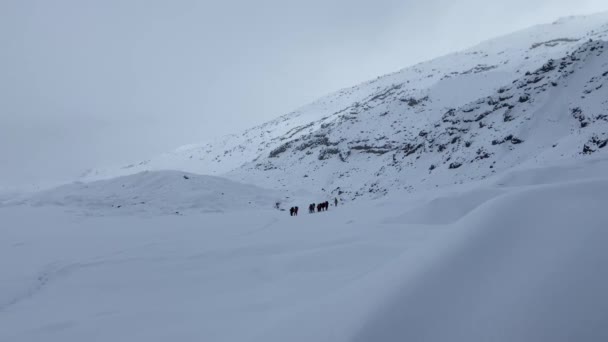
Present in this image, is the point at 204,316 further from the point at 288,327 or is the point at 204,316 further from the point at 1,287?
the point at 1,287

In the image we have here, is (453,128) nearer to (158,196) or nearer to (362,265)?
(158,196)

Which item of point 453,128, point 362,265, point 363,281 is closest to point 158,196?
point 362,265

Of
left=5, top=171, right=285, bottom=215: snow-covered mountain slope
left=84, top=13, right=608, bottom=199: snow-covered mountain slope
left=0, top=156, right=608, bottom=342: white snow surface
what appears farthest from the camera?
left=5, top=171, right=285, bottom=215: snow-covered mountain slope

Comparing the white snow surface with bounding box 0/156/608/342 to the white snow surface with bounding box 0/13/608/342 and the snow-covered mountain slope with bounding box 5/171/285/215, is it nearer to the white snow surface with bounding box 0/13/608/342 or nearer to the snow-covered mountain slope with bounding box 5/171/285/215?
the white snow surface with bounding box 0/13/608/342

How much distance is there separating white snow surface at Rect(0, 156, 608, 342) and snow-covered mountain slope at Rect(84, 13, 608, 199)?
1188cm

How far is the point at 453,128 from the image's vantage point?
26625 millimetres

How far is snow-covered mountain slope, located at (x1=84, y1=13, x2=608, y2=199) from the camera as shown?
60.1 ft

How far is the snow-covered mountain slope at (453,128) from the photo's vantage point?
60.1ft

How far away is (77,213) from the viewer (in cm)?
1641

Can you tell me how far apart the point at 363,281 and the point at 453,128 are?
27201mm

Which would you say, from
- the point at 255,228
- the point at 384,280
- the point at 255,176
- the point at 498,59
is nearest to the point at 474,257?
the point at 384,280

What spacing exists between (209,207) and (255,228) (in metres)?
11.0

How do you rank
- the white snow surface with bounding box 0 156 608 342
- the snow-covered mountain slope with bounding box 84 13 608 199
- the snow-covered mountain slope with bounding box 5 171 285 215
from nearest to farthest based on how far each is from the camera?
the white snow surface with bounding box 0 156 608 342, the snow-covered mountain slope with bounding box 84 13 608 199, the snow-covered mountain slope with bounding box 5 171 285 215

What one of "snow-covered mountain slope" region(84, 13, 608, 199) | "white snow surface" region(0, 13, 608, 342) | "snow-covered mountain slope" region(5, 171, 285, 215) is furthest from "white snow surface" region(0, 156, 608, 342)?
"snow-covered mountain slope" region(84, 13, 608, 199)
